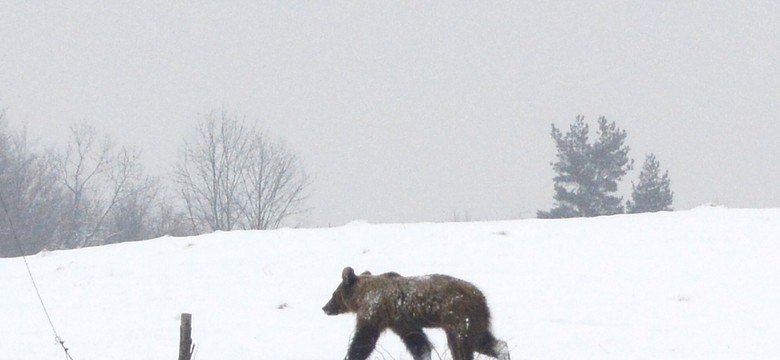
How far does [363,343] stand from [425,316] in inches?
19.9

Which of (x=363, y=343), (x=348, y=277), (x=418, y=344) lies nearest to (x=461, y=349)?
(x=418, y=344)

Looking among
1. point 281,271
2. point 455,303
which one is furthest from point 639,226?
point 455,303

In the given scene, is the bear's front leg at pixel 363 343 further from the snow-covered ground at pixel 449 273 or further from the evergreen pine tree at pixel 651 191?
the evergreen pine tree at pixel 651 191

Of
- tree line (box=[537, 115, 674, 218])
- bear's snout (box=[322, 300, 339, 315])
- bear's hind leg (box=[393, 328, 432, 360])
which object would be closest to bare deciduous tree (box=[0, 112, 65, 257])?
tree line (box=[537, 115, 674, 218])

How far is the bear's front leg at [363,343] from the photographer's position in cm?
707

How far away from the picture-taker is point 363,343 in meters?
7.10

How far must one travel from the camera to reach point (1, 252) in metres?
43.1

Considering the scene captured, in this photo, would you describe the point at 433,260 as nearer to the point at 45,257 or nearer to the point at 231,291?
the point at 231,291

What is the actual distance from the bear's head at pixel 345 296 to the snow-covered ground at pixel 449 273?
0.38 m

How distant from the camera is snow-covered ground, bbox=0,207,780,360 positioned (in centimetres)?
852

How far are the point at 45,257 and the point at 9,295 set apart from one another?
332cm

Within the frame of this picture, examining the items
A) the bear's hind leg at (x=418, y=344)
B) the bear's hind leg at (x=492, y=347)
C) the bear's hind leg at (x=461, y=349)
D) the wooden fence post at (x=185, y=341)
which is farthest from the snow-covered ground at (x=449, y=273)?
the wooden fence post at (x=185, y=341)

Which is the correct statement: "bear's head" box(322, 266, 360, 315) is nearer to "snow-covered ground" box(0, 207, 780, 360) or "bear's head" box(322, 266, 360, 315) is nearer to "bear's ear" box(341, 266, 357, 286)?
"bear's ear" box(341, 266, 357, 286)

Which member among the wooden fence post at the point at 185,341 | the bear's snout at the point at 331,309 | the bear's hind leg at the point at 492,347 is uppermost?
the bear's snout at the point at 331,309
